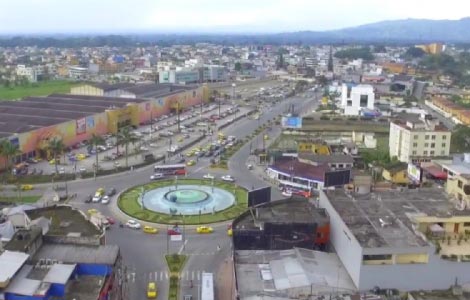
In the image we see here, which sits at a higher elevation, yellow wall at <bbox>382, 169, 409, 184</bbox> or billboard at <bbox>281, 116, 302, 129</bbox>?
billboard at <bbox>281, 116, 302, 129</bbox>

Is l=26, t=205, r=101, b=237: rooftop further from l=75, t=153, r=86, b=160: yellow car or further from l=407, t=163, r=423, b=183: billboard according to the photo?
l=407, t=163, r=423, b=183: billboard

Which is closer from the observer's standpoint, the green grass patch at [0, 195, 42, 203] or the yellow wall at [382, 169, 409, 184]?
the green grass patch at [0, 195, 42, 203]

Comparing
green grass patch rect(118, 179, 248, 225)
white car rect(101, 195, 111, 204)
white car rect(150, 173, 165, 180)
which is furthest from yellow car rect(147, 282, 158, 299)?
white car rect(150, 173, 165, 180)

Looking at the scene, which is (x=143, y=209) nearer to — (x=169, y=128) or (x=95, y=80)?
(x=169, y=128)

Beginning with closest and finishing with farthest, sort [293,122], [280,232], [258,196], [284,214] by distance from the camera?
[280,232], [284,214], [258,196], [293,122]

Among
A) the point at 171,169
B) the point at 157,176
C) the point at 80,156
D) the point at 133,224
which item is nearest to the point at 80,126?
the point at 80,156

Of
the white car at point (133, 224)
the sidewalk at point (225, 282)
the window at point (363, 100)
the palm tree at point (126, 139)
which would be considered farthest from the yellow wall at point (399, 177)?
the window at point (363, 100)

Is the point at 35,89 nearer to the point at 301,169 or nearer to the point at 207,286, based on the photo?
the point at 301,169
